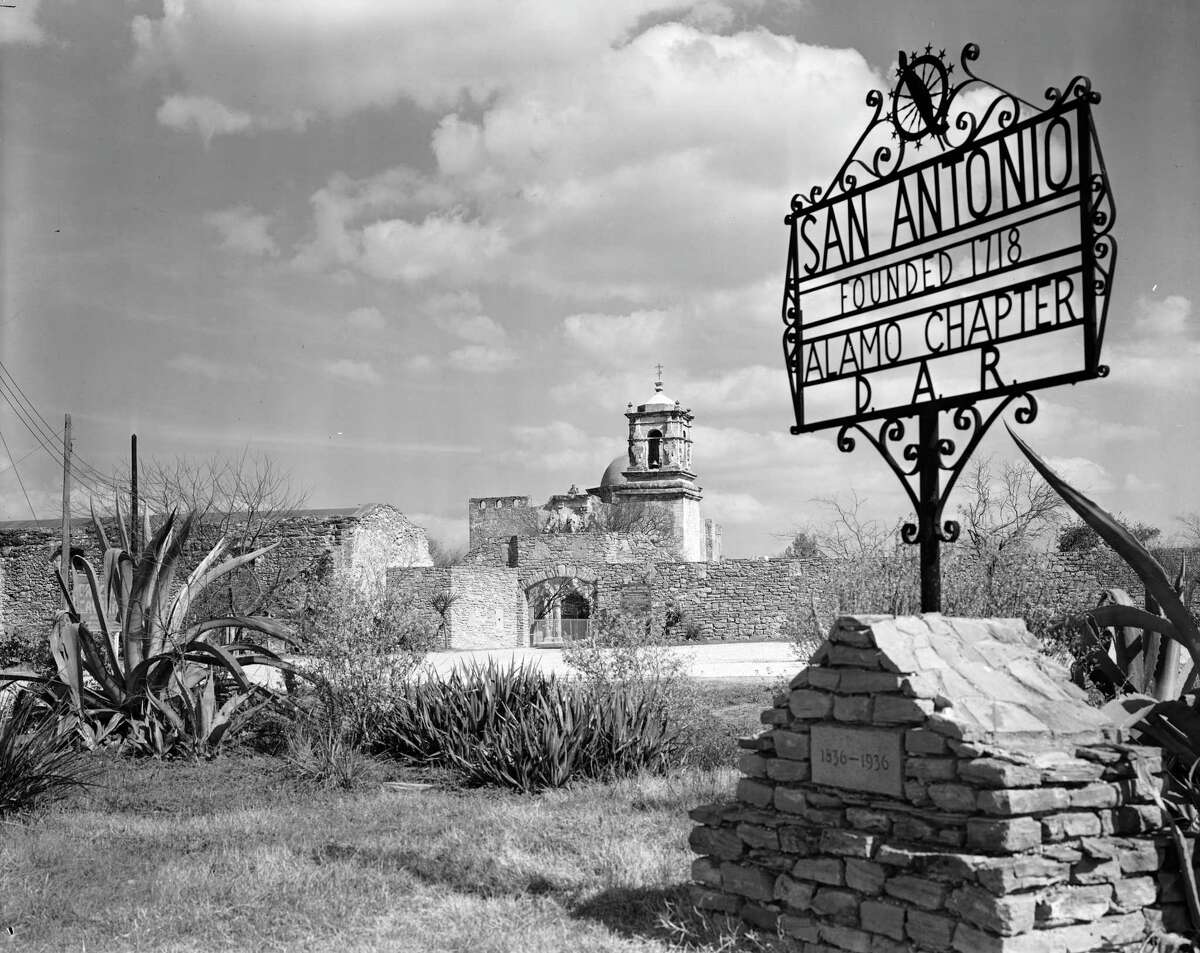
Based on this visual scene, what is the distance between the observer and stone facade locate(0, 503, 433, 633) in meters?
26.4

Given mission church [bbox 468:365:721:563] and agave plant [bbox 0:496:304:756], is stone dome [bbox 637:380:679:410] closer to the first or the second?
mission church [bbox 468:365:721:563]

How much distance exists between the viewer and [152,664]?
416 inches

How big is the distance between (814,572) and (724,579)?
11.9ft

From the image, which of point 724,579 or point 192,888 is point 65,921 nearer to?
point 192,888

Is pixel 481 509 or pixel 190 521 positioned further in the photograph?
pixel 481 509

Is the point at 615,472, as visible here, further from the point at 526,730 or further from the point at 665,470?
the point at 526,730

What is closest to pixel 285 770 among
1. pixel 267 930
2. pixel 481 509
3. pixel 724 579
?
pixel 267 930

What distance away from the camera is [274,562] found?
2700cm

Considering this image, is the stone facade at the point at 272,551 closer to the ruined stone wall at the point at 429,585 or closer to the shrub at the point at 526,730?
→ the ruined stone wall at the point at 429,585

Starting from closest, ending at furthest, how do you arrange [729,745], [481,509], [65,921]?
[65,921] → [729,745] → [481,509]

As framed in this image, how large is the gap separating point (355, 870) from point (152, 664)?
5188 millimetres

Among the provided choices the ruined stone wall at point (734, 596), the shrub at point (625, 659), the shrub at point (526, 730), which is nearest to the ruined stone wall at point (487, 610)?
the ruined stone wall at point (734, 596)

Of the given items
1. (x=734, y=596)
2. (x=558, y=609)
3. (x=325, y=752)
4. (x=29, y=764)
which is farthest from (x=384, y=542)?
(x=29, y=764)

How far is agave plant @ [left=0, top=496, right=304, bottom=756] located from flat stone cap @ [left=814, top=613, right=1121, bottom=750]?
7.18 meters
